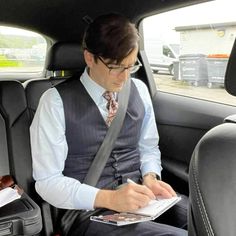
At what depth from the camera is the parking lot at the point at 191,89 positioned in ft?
6.56

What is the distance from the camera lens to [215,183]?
92 cm

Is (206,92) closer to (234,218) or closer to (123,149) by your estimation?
(123,149)

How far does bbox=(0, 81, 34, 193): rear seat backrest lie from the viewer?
75.7 inches

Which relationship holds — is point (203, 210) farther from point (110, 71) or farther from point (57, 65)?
point (57, 65)

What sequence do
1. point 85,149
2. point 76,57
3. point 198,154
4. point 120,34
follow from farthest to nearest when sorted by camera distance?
point 76,57
point 85,149
point 120,34
point 198,154

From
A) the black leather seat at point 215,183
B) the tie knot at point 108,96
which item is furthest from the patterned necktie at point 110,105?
the black leather seat at point 215,183

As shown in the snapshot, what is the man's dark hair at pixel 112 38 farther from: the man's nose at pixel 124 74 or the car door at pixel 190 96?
the car door at pixel 190 96

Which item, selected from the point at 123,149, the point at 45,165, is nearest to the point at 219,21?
the point at 123,149

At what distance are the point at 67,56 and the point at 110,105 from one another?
0.54 meters

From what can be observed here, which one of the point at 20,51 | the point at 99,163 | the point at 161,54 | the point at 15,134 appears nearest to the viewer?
the point at 99,163

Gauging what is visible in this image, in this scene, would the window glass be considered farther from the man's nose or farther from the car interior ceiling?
the man's nose

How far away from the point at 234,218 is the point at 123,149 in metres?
0.90

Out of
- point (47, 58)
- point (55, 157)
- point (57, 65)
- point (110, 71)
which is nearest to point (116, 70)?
point (110, 71)

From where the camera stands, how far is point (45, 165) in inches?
61.3
